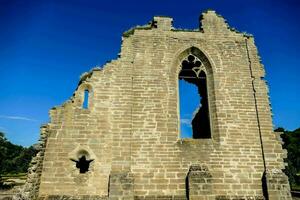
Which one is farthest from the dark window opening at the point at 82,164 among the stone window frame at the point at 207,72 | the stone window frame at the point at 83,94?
the stone window frame at the point at 207,72

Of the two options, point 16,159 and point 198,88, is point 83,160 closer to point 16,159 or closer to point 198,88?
point 198,88

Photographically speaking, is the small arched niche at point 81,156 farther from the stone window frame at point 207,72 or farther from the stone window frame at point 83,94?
the stone window frame at point 207,72

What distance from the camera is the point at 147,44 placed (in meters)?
10.1

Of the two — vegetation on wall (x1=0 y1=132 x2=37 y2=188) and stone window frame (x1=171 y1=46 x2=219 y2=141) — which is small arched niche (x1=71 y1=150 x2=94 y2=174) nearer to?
stone window frame (x1=171 y1=46 x2=219 y2=141)

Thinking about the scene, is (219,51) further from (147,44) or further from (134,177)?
(134,177)

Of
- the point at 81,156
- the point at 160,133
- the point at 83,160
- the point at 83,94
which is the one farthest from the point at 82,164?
the point at 160,133

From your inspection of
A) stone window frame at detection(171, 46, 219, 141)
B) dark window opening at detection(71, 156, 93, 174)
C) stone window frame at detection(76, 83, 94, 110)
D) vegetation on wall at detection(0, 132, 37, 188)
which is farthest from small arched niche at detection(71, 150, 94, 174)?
vegetation on wall at detection(0, 132, 37, 188)

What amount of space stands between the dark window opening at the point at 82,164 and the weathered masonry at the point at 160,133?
0.11 feet

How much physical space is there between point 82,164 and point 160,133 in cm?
290

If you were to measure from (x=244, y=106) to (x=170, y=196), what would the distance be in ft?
14.3

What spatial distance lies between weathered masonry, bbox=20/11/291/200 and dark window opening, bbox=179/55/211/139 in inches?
Answer: 3.0

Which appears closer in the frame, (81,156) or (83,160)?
(81,156)

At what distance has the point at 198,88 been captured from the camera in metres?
11.7

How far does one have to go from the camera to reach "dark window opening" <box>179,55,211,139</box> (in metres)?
10.3
